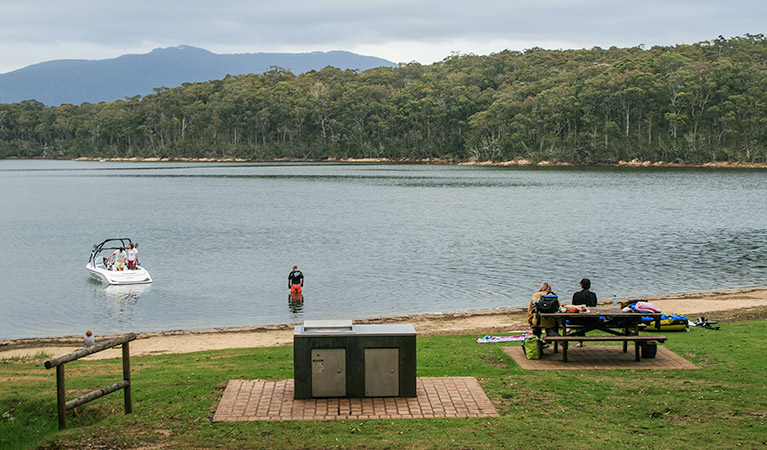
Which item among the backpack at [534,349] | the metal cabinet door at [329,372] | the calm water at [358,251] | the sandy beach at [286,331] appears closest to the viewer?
the metal cabinet door at [329,372]

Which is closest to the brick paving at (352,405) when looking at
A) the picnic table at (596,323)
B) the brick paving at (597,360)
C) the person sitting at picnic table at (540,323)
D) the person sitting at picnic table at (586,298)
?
the brick paving at (597,360)

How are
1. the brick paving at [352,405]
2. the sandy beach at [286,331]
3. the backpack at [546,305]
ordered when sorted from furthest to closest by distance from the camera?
the sandy beach at [286,331], the backpack at [546,305], the brick paving at [352,405]

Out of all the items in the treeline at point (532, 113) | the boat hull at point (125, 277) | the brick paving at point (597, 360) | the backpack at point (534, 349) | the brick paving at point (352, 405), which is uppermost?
Result: the treeline at point (532, 113)

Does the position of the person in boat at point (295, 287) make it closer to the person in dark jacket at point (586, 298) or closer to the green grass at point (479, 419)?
the green grass at point (479, 419)

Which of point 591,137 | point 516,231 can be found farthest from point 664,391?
point 591,137

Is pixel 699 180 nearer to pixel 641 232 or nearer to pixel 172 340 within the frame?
pixel 641 232

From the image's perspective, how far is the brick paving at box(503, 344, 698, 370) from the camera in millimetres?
11398

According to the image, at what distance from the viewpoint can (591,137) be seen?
5773 inches

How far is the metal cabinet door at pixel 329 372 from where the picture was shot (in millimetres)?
9430

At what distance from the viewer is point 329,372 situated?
9.48 meters

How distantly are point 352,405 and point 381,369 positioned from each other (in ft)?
1.98

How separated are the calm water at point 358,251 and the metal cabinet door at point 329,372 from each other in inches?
520

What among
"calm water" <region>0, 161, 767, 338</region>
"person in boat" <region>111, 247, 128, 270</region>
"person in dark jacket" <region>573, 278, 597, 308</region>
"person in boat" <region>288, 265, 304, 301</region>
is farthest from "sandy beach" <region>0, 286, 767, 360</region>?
"person in boat" <region>111, 247, 128, 270</region>

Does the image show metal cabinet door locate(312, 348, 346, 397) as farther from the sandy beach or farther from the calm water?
the calm water
